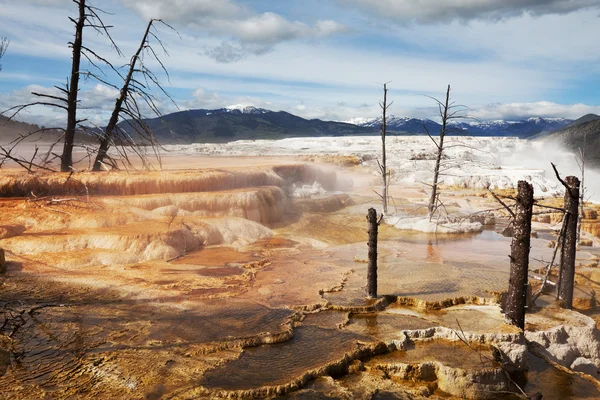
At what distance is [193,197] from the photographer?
1383cm

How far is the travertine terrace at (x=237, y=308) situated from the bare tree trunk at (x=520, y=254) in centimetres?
34

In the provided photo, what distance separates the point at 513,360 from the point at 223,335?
4.20m

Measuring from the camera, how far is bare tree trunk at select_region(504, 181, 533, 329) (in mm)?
6254

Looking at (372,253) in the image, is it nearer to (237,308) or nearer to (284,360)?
(237,308)

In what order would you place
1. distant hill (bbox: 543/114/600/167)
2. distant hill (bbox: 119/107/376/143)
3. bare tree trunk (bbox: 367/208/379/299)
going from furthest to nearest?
distant hill (bbox: 119/107/376/143), distant hill (bbox: 543/114/600/167), bare tree trunk (bbox: 367/208/379/299)

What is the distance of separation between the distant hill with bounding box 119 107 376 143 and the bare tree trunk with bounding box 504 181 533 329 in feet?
328

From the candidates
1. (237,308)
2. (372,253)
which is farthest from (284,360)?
(372,253)

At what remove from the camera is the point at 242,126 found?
454 feet

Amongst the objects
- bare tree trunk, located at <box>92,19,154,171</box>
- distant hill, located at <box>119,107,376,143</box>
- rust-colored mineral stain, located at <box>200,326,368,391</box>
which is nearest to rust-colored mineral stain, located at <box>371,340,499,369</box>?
rust-colored mineral stain, located at <box>200,326,368,391</box>

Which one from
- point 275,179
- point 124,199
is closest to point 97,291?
point 124,199

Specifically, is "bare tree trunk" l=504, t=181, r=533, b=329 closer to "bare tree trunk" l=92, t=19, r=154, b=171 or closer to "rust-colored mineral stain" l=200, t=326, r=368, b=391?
"rust-colored mineral stain" l=200, t=326, r=368, b=391

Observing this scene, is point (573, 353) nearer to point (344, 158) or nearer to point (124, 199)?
point (124, 199)

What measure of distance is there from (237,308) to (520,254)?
4.59 metres

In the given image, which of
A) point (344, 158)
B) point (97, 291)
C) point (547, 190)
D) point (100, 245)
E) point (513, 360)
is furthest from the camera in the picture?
point (344, 158)
